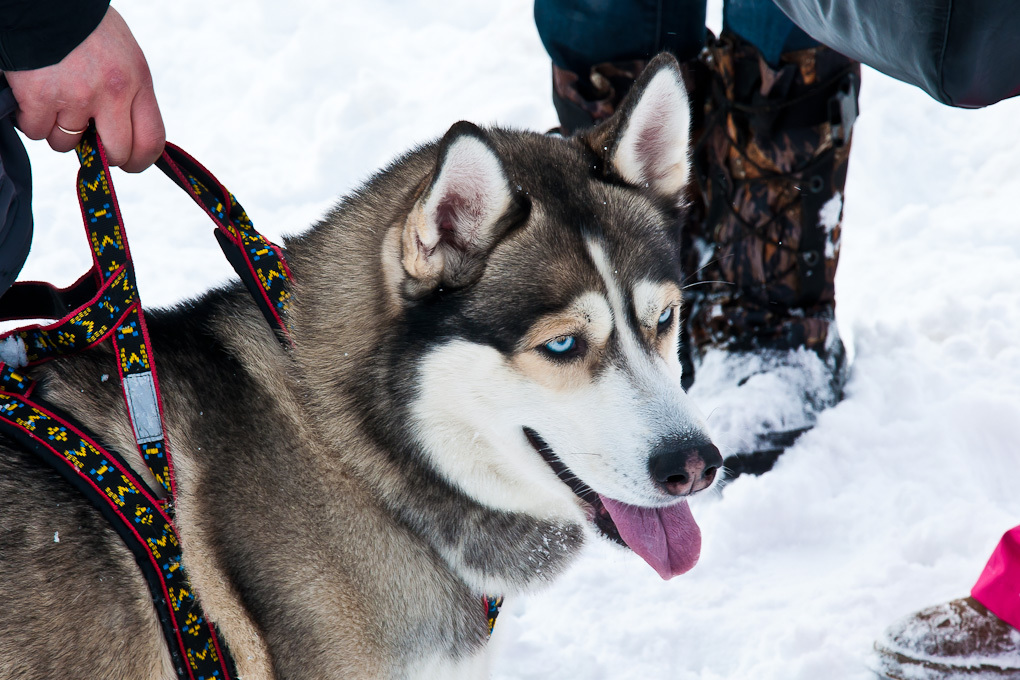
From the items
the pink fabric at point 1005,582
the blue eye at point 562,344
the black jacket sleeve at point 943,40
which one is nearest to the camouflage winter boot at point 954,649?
the pink fabric at point 1005,582

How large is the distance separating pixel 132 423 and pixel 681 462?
3.56 feet

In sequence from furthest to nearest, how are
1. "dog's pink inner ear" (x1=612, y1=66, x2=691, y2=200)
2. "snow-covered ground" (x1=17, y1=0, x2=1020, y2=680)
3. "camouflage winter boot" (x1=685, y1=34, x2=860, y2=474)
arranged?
"camouflage winter boot" (x1=685, y1=34, x2=860, y2=474) < "snow-covered ground" (x1=17, y1=0, x2=1020, y2=680) < "dog's pink inner ear" (x1=612, y1=66, x2=691, y2=200)

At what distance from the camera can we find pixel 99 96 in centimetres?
175

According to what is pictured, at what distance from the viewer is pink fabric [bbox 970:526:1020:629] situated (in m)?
2.21

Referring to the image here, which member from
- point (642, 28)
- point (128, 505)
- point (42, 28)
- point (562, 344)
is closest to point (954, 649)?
point (562, 344)

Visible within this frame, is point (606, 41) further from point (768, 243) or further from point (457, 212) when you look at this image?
point (457, 212)

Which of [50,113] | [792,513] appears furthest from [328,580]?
[792,513]

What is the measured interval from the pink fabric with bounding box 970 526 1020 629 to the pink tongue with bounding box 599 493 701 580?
2.99ft

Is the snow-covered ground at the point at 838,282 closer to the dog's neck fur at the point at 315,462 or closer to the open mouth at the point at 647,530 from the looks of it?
Result: the dog's neck fur at the point at 315,462

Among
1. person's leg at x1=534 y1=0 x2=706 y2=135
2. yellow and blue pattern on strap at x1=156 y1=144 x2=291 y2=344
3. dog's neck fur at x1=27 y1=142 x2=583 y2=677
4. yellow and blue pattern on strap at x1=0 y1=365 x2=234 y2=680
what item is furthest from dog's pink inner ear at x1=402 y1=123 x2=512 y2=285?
person's leg at x1=534 y1=0 x2=706 y2=135

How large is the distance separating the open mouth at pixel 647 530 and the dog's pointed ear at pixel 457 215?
41 cm

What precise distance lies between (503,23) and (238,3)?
1.91m

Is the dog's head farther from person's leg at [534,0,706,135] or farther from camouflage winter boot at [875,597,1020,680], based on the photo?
person's leg at [534,0,706,135]

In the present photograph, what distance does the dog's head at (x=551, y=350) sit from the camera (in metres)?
1.75
